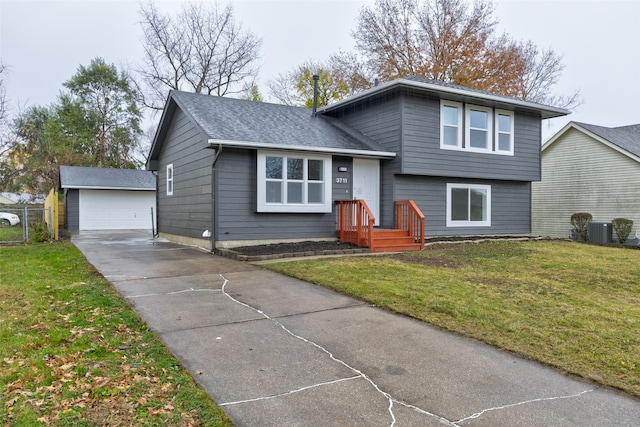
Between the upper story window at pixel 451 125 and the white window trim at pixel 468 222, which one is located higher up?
Answer: the upper story window at pixel 451 125

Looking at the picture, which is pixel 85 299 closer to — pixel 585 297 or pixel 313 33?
pixel 585 297

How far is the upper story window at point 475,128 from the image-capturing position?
13180 millimetres

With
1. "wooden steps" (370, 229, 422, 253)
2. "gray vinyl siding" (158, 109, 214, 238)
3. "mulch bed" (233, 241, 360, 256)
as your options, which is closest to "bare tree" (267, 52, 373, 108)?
"gray vinyl siding" (158, 109, 214, 238)

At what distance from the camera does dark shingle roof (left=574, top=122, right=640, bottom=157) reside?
17.0 m

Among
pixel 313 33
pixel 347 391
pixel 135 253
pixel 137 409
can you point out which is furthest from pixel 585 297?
pixel 313 33

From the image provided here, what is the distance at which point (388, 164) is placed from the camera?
41.9ft

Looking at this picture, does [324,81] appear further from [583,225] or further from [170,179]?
[583,225]

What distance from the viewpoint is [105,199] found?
71.9 ft

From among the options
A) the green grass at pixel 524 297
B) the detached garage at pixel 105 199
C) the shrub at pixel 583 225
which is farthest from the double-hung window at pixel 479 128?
the detached garage at pixel 105 199

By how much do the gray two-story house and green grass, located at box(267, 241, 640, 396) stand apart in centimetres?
294

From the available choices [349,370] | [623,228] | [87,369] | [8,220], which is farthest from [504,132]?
[8,220]

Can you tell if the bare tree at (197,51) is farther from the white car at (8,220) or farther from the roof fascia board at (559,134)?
the roof fascia board at (559,134)

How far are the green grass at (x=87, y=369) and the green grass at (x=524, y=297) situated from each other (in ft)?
9.04

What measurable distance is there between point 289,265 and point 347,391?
17.2 feet
